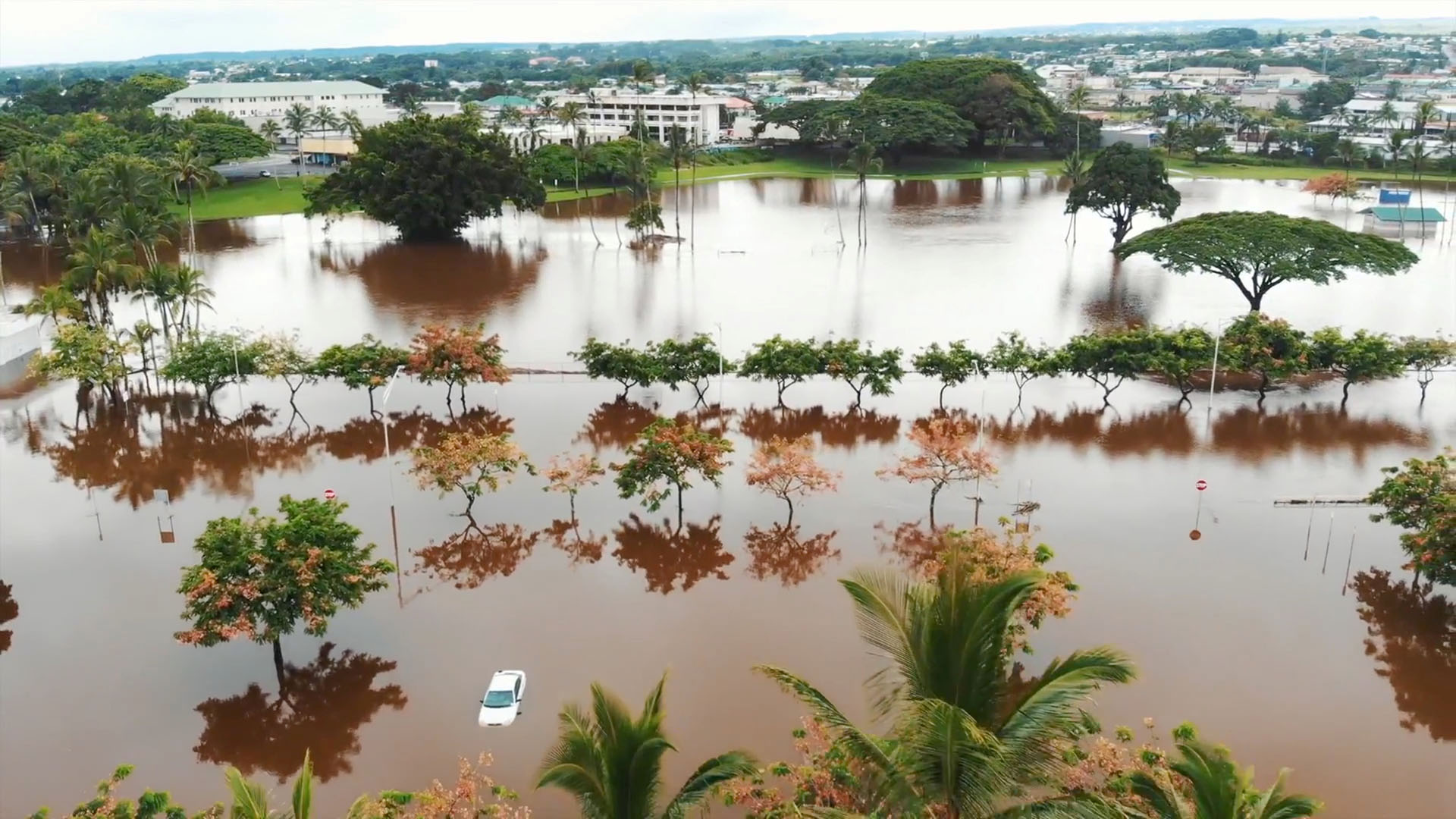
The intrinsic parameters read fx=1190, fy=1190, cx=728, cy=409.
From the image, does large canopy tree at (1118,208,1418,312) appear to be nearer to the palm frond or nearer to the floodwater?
the floodwater

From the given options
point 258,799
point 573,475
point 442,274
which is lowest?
point 573,475

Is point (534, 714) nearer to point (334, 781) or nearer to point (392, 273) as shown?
point (334, 781)

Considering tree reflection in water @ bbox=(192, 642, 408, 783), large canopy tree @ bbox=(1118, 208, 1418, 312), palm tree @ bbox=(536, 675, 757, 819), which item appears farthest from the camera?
large canopy tree @ bbox=(1118, 208, 1418, 312)

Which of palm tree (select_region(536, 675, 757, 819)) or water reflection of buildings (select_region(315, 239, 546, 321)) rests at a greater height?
palm tree (select_region(536, 675, 757, 819))

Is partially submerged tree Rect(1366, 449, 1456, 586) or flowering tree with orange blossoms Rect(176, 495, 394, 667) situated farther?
partially submerged tree Rect(1366, 449, 1456, 586)

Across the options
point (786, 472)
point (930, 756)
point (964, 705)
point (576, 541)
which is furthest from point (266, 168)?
point (930, 756)

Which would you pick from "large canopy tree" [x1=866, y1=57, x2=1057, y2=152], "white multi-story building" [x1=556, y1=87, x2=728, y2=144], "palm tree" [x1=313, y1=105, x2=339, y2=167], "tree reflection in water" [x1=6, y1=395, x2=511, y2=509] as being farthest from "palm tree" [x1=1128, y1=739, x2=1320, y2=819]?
"white multi-story building" [x1=556, y1=87, x2=728, y2=144]

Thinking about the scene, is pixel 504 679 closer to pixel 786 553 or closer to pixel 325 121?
pixel 786 553
